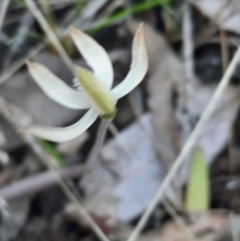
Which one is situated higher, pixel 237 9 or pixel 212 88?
pixel 237 9

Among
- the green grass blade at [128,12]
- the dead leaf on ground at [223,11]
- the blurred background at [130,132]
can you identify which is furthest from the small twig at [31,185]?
the dead leaf on ground at [223,11]

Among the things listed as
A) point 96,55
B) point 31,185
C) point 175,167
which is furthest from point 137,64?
point 31,185

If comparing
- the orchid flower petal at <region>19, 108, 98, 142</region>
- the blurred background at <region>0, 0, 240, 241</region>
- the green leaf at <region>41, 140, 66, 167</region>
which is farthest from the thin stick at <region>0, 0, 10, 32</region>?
the orchid flower petal at <region>19, 108, 98, 142</region>

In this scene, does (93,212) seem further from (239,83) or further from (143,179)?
(239,83)

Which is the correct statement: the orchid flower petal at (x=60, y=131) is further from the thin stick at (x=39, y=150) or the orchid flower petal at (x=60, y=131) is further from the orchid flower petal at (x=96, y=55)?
the thin stick at (x=39, y=150)

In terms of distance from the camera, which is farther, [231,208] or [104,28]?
[104,28]

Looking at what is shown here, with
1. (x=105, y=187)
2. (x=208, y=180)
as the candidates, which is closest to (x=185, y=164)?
(x=208, y=180)
